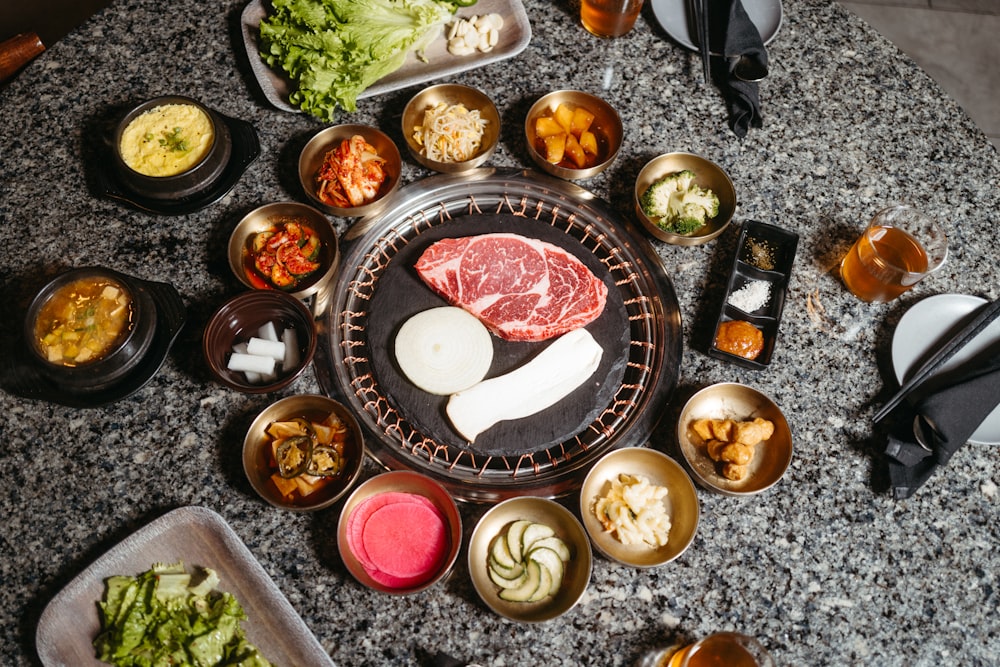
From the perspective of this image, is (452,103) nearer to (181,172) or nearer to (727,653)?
(181,172)

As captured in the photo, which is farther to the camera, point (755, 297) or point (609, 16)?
point (609, 16)

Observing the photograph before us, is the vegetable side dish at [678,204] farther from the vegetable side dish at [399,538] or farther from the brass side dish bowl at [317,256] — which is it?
the vegetable side dish at [399,538]

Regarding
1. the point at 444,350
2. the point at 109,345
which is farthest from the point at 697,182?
the point at 109,345

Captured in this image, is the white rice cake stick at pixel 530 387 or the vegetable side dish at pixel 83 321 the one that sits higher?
the vegetable side dish at pixel 83 321

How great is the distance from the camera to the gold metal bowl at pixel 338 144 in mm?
3221

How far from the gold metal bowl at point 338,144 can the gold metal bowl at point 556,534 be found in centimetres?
148

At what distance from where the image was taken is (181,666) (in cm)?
243

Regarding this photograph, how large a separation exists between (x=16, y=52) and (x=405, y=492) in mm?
2663

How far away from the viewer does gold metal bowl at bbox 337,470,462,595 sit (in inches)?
102

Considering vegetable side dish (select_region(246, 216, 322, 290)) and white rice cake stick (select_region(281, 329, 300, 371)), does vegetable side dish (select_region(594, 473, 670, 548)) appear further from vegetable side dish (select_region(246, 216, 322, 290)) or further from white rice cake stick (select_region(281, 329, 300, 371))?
vegetable side dish (select_region(246, 216, 322, 290))

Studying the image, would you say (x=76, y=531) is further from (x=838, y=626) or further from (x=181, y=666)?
(x=838, y=626)

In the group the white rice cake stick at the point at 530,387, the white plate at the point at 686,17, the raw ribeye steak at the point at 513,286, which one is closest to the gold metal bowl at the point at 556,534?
the white rice cake stick at the point at 530,387

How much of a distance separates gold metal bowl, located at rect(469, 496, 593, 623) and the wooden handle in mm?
2941

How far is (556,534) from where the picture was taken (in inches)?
108
